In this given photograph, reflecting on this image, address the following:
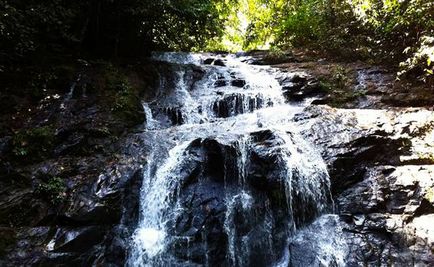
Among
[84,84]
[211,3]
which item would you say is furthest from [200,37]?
[84,84]

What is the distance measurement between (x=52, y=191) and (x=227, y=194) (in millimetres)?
3222

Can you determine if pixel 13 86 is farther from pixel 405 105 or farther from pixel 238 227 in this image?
pixel 405 105

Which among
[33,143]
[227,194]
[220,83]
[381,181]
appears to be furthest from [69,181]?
[220,83]

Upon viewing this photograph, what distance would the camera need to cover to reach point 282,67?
1259 cm

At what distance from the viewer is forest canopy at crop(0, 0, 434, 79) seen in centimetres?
918

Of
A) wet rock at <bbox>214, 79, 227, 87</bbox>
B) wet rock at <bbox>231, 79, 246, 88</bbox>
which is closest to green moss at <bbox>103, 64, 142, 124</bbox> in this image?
wet rock at <bbox>214, 79, 227, 87</bbox>

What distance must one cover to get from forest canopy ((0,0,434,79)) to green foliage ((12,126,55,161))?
2.17 m

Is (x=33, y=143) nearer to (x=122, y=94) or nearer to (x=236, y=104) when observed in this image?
(x=122, y=94)

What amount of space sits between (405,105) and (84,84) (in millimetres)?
8183

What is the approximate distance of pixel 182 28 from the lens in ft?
49.2

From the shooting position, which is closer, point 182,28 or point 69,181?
point 69,181

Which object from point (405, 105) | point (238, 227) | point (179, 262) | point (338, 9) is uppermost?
point (338, 9)

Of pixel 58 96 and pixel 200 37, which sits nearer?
pixel 58 96

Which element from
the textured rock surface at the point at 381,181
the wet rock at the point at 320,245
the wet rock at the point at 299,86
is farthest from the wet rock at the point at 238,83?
the wet rock at the point at 320,245
